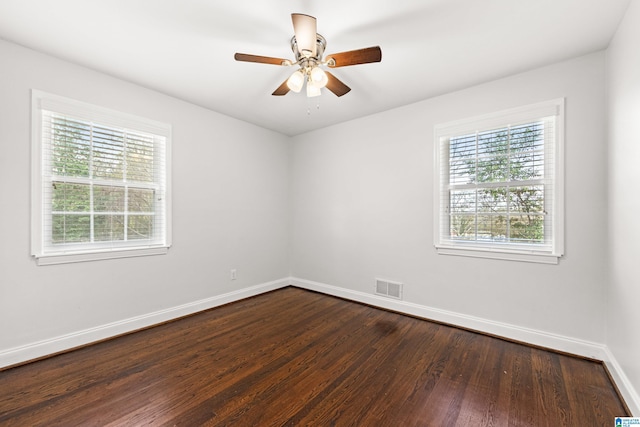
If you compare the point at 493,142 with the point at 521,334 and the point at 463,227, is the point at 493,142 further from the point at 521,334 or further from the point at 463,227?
the point at 521,334

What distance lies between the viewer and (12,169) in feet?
6.99

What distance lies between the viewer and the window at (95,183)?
90.0 inches

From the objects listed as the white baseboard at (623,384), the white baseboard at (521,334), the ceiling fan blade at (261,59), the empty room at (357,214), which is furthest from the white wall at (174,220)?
the white baseboard at (623,384)

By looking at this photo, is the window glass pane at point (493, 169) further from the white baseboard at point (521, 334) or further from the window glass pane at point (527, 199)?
the white baseboard at point (521, 334)

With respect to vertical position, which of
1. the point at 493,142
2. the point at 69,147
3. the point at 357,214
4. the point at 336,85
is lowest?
the point at 357,214

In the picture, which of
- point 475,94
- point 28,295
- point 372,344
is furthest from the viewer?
point 475,94

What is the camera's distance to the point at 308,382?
193cm

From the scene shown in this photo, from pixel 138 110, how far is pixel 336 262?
3042 mm

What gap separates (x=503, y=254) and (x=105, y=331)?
3919 mm

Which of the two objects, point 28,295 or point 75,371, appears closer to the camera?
point 75,371

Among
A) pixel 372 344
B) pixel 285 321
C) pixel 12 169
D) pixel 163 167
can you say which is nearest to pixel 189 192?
pixel 163 167

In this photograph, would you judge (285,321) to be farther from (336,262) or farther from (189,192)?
(189,192)

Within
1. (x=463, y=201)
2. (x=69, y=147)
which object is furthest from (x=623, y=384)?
(x=69, y=147)

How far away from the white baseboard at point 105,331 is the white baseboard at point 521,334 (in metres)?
1.76
